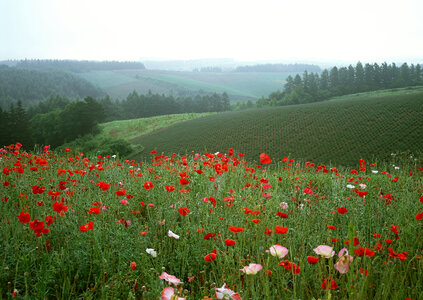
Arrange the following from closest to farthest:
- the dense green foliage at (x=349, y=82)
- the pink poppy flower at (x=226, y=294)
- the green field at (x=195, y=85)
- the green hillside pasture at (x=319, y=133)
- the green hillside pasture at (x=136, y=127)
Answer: the pink poppy flower at (x=226, y=294), the green hillside pasture at (x=319, y=133), the green hillside pasture at (x=136, y=127), the dense green foliage at (x=349, y=82), the green field at (x=195, y=85)

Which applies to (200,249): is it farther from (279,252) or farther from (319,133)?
(319,133)

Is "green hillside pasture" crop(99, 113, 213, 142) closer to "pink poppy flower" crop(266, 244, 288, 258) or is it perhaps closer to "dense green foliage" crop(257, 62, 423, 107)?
"dense green foliage" crop(257, 62, 423, 107)

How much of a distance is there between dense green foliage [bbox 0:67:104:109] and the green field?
37.6 ft

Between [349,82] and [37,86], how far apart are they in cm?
12022

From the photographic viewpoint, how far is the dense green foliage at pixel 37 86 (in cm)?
10575

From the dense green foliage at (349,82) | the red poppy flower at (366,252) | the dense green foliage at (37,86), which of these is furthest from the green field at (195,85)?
the red poppy flower at (366,252)

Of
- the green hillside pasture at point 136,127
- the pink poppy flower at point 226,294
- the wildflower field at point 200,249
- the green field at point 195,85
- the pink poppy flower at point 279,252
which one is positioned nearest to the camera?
the pink poppy flower at point 226,294

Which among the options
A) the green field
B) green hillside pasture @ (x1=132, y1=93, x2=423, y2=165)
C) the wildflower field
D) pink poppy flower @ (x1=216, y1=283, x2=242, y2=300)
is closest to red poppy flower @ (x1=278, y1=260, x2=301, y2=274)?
the wildflower field

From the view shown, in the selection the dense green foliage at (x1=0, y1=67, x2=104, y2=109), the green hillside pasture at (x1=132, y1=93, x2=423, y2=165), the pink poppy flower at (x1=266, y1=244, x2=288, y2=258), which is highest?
the dense green foliage at (x1=0, y1=67, x2=104, y2=109)

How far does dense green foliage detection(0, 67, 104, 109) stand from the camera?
106m

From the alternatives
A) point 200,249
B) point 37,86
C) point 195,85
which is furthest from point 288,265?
point 195,85

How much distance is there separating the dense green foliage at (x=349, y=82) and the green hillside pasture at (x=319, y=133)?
4110 centimetres

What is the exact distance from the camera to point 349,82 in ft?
281

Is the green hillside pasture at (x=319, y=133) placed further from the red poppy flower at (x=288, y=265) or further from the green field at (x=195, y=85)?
the green field at (x=195, y=85)
